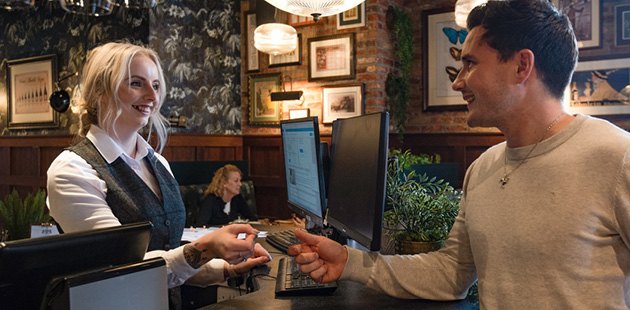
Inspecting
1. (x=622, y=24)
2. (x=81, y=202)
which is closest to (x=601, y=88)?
(x=622, y=24)

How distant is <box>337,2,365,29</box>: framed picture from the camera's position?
17.6 ft

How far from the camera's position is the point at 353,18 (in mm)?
5398

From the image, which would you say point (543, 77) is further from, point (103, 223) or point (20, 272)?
point (103, 223)

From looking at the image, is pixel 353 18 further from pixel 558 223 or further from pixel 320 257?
pixel 558 223

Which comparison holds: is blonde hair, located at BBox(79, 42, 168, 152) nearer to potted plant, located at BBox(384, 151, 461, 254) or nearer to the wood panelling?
potted plant, located at BBox(384, 151, 461, 254)

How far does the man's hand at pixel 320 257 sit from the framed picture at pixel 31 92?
5.37m

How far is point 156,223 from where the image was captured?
169cm

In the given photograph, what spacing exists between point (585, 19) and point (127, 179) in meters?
4.56

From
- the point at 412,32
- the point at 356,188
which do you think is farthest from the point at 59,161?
the point at 412,32

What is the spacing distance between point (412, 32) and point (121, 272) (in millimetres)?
5084

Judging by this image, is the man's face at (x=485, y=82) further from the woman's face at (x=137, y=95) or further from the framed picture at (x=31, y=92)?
the framed picture at (x=31, y=92)

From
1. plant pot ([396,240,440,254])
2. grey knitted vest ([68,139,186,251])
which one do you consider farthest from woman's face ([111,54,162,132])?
plant pot ([396,240,440,254])

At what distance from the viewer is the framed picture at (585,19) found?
476 cm

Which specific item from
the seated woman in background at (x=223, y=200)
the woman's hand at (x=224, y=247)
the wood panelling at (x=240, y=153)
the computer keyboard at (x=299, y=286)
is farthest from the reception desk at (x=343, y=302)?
the wood panelling at (x=240, y=153)
